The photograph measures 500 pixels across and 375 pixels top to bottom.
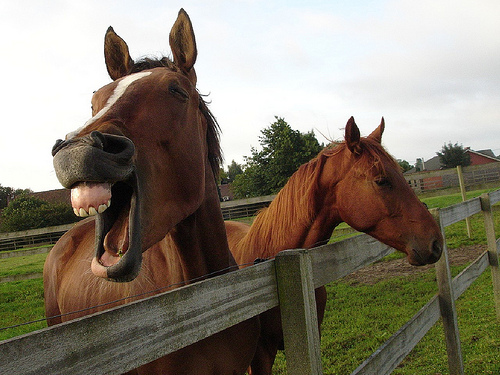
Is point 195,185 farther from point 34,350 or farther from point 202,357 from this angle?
point 34,350

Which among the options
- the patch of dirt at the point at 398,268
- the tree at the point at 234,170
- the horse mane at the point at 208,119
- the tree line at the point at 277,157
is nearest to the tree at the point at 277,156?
the tree line at the point at 277,157

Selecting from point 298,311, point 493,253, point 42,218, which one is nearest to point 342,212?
point 298,311

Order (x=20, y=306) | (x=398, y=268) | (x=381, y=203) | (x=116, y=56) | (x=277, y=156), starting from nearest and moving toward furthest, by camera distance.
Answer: (x=116, y=56) < (x=381, y=203) < (x=20, y=306) < (x=398, y=268) < (x=277, y=156)

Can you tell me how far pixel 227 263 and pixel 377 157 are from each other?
1531 mm

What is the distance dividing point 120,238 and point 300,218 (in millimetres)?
1984

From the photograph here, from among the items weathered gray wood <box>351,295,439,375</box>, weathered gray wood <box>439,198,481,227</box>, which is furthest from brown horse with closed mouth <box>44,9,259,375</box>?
weathered gray wood <box>439,198,481,227</box>

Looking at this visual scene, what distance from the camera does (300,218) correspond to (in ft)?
10.4

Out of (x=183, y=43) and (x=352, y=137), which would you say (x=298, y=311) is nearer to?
(x=183, y=43)

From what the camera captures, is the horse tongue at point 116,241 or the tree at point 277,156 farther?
the tree at point 277,156

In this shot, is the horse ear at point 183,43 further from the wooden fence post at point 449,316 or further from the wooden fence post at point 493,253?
the wooden fence post at point 493,253

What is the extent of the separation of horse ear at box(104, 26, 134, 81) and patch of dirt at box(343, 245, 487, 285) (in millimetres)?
5716

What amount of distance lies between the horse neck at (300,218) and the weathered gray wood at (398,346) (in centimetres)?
92

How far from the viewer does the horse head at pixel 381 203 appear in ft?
9.15

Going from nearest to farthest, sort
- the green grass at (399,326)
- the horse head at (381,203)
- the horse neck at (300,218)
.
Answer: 1. the horse head at (381,203)
2. the horse neck at (300,218)
3. the green grass at (399,326)
